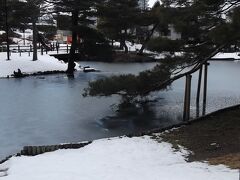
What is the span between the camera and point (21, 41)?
48.8m

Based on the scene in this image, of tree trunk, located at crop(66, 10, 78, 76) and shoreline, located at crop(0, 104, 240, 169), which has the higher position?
tree trunk, located at crop(66, 10, 78, 76)

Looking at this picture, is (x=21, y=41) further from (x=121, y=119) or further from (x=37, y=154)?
(x=37, y=154)

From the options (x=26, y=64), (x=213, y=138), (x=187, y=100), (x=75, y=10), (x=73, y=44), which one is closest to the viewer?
(x=213, y=138)

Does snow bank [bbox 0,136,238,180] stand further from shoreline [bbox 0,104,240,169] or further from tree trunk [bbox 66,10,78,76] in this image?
tree trunk [bbox 66,10,78,76]

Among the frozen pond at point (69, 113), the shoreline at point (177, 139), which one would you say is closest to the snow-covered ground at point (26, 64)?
the frozen pond at point (69, 113)

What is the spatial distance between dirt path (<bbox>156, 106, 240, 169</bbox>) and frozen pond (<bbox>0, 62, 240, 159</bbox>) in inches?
84.7

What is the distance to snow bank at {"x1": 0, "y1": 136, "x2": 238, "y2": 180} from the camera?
7.33m

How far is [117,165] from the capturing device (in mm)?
8602

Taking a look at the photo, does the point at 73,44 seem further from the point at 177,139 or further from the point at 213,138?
→ the point at 213,138

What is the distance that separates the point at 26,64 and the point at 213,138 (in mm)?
21963

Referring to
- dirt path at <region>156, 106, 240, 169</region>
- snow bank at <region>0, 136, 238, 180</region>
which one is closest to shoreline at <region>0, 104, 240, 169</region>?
dirt path at <region>156, 106, 240, 169</region>

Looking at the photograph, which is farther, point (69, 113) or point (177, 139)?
point (69, 113)

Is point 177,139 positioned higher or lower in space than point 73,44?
lower

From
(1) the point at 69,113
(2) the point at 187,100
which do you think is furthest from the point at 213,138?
(1) the point at 69,113
